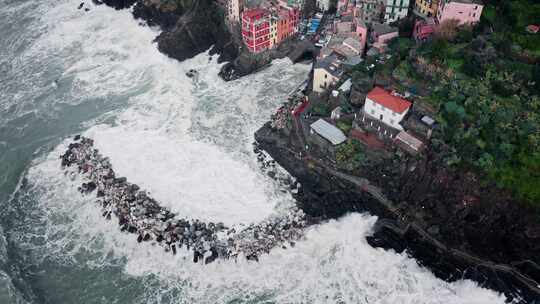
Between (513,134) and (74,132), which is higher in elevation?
(513,134)

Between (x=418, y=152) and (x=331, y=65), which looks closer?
(x=418, y=152)

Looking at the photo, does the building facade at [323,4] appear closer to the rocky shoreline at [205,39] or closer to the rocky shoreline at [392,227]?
the rocky shoreline at [205,39]

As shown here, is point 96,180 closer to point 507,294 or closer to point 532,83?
point 507,294

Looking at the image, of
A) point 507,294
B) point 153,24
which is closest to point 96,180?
point 153,24

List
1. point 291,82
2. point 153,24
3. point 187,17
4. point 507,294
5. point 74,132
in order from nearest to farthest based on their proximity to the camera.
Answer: point 507,294, point 74,132, point 291,82, point 187,17, point 153,24

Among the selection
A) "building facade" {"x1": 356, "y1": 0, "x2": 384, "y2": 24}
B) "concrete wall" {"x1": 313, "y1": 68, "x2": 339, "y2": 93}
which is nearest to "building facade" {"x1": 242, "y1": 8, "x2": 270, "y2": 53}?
"concrete wall" {"x1": 313, "y1": 68, "x2": 339, "y2": 93}

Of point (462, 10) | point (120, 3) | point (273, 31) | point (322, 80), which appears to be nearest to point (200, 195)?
point (322, 80)

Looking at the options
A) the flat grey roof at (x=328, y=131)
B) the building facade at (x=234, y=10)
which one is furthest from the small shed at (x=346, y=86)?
the building facade at (x=234, y=10)

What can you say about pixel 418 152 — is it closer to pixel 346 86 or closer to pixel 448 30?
pixel 346 86
